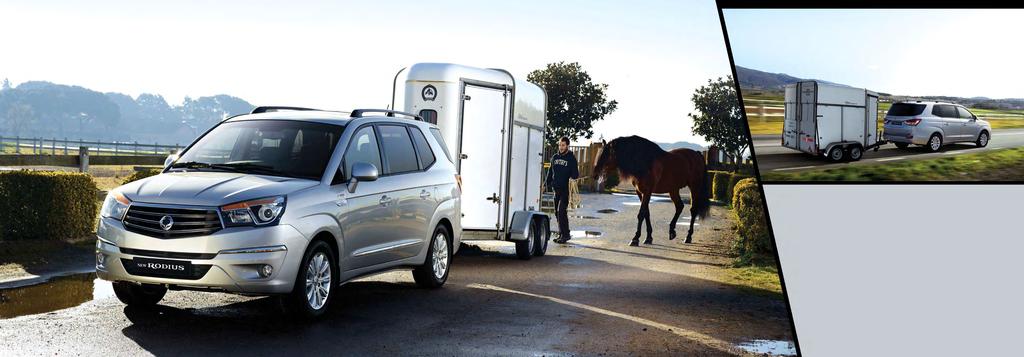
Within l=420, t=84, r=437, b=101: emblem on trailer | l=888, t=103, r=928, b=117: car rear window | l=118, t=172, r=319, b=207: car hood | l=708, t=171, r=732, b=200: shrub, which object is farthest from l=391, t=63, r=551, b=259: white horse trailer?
l=888, t=103, r=928, b=117: car rear window

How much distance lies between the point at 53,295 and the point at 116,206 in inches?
88.0

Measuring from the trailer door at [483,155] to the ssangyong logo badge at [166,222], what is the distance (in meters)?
6.13

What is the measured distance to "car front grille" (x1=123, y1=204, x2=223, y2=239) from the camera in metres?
8.02

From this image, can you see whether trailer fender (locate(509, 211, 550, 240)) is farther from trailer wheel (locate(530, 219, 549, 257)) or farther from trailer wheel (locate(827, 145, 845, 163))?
trailer wheel (locate(827, 145, 845, 163))

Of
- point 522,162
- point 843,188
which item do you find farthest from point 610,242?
point 843,188

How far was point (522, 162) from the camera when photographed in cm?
1520

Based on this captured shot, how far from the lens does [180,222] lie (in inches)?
317

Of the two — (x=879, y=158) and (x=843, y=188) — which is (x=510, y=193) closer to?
(x=843, y=188)

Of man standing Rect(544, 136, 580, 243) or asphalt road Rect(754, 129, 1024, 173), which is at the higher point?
asphalt road Rect(754, 129, 1024, 173)

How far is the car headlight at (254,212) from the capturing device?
8.07 metres

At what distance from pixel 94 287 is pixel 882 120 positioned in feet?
123

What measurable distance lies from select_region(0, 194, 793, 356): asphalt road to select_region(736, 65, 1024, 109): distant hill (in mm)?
36975

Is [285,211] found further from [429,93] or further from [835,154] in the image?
[835,154]

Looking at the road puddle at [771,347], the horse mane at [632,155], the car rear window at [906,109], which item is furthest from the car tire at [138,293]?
the car rear window at [906,109]
